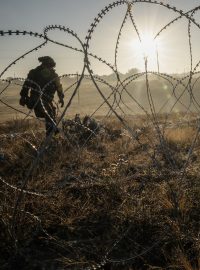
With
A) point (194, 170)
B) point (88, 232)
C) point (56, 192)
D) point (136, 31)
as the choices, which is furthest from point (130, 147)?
point (136, 31)

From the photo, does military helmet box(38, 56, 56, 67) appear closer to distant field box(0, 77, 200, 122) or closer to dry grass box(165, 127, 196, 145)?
dry grass box(165, 127, 196, 145)

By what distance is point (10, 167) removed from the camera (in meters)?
6.39

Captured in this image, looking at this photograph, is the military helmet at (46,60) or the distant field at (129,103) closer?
the military helmet at (46,60)

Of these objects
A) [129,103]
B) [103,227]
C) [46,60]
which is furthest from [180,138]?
[129,103]

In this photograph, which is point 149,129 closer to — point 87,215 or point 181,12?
point 87,215

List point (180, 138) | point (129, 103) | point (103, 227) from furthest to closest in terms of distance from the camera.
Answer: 1. point (129, 103)
2. point (180, 138)
3. point (103, 227)

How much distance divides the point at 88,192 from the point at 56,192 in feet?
1.32

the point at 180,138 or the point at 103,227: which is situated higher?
the point at 180,138

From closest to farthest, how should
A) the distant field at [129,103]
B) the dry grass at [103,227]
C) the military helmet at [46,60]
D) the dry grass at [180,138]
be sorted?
1. the dry grass at [103,227]
2. the military helmet at [46,60]
3. the dry grass at [180,138]
4. the distant field at [129,103]

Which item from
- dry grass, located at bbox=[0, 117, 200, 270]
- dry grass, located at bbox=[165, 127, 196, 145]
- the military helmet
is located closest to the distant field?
dry grass, located at bbox=[165, 127, 196, 145]

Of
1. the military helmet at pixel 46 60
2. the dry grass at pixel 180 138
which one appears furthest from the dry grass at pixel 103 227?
the military helmet at pixel 46 60

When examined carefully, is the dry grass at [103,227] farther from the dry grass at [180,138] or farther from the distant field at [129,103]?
the distant field at [129,103]

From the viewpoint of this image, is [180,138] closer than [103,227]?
No

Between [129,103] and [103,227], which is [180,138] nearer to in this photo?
[103,227]
